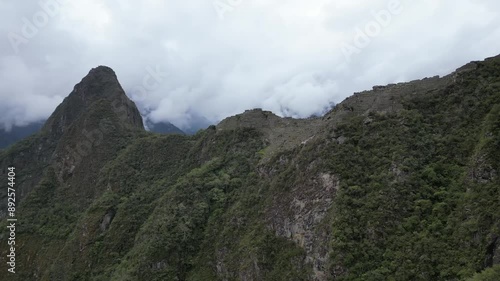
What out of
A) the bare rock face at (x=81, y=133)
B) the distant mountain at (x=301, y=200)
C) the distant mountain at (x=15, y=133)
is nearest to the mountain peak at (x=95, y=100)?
the bare rock face at (x=81, y=133)

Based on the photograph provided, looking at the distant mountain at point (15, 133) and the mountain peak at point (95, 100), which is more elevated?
the distant mountain at point (15, 133)

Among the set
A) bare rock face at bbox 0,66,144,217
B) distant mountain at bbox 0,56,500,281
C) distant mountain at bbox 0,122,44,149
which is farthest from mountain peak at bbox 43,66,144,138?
distant mountain at bbox 0,122,44,149

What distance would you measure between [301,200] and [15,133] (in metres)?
132

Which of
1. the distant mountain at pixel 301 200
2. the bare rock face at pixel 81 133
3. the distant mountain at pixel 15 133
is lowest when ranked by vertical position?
the distant mountain at pixel 301 200

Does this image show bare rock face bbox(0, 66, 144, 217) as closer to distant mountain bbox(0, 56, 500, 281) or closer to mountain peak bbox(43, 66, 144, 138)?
mountain peak bbox(43, 66, 144, 138)

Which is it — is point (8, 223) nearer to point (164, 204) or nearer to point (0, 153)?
point (164, 204)

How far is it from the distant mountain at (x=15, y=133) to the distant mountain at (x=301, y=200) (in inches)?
2554

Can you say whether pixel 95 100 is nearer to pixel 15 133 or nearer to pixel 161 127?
pixel 161 127

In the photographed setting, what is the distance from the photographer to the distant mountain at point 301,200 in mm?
31609

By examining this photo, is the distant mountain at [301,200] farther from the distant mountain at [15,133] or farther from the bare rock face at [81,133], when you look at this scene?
the distant mountain at [15,133]

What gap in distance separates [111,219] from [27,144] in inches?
2157

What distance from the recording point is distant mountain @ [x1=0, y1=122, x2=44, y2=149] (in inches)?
5384

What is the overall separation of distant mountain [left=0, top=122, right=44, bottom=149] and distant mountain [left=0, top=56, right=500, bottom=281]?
64.9m

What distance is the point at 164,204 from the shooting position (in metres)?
58.8
